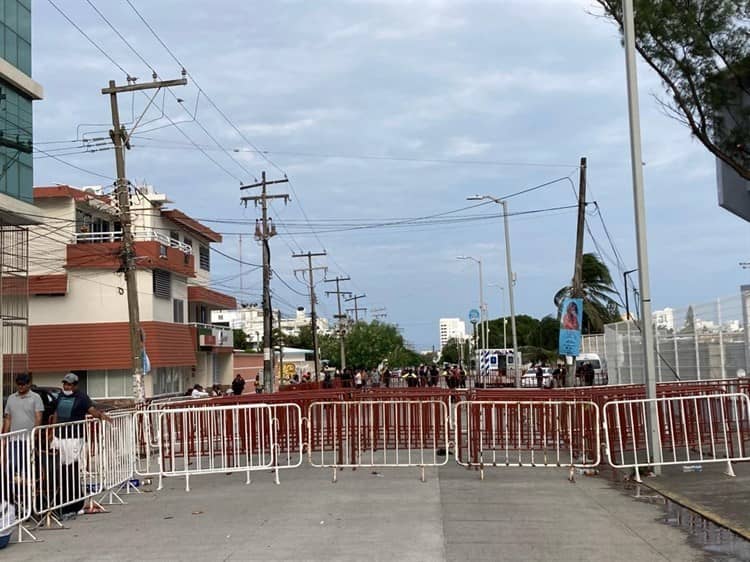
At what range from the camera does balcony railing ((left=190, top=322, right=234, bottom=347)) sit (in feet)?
173

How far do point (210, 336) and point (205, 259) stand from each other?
7167mm

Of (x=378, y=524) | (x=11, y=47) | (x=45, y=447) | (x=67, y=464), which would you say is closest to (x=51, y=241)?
(x=11, y=47)

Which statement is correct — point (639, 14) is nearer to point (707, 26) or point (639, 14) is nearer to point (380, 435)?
point (707, 26)

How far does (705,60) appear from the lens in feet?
53.4

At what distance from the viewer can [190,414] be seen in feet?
51.9

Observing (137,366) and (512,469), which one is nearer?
(512,469)

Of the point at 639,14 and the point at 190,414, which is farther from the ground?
the point at 639,14

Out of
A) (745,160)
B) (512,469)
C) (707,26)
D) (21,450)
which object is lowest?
(512,469)

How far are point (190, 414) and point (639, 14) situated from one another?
1049cm

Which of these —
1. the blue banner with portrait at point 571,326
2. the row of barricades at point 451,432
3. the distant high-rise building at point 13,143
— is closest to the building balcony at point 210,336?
the distant high-rise building at point 13,143

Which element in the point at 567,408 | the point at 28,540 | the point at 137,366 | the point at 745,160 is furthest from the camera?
the point at 137,366

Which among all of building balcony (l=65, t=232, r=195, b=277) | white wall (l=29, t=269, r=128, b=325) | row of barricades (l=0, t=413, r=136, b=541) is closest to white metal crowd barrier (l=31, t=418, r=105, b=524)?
row of barricades (l=0, t=413, r=136, b=541)

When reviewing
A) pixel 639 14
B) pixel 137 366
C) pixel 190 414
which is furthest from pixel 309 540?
pixel 137 366

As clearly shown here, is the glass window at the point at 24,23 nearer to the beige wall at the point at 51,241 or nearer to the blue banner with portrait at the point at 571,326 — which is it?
the beige wall at the point at 51,241
